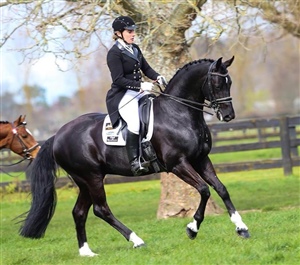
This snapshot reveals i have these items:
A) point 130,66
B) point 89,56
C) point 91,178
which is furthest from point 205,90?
point 89,56

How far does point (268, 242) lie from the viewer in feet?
26.9

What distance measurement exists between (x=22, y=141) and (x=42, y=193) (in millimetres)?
4272

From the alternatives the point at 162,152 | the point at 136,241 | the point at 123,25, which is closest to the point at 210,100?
the point at 162,152

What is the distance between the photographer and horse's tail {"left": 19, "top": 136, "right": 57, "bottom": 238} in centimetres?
1040

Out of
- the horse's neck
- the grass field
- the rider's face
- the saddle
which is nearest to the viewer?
the grass field

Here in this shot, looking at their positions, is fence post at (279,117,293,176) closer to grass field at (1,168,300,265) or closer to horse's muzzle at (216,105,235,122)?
grass field at (1,168,300,265)

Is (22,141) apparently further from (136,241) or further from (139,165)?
(136,241)

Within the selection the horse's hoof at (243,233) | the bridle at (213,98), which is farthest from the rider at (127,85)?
the horse's hoof at (243,233)

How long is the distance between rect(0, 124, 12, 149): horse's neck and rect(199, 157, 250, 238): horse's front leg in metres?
6.02

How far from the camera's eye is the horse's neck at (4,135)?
14.2 meters

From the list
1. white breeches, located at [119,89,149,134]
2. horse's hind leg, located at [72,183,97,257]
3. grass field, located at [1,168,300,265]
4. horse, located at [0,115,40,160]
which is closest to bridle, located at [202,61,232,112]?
white breeches, located at [119,89,149,134]

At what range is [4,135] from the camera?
559 inches

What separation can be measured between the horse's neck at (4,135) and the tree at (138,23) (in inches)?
76.1

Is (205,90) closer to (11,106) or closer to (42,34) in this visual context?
(42,34)
